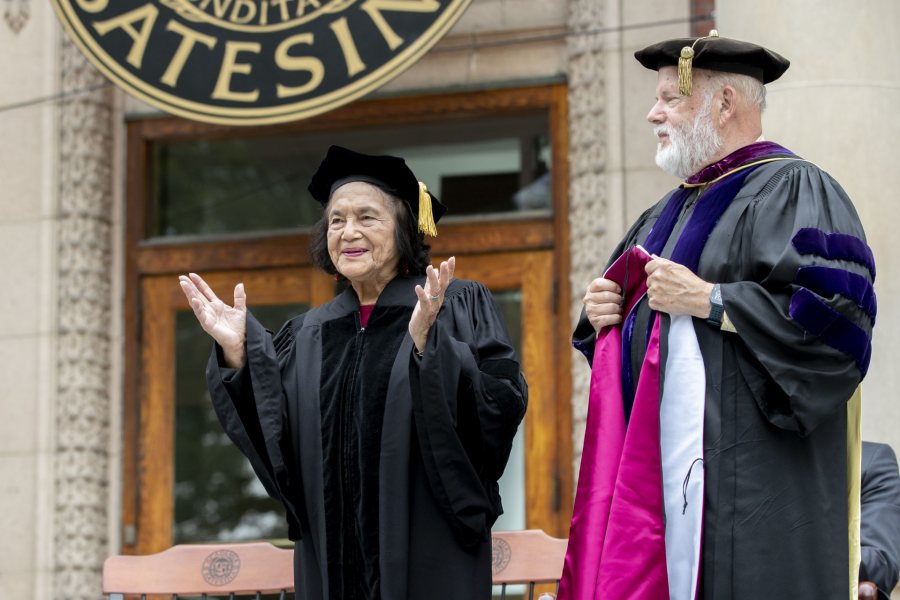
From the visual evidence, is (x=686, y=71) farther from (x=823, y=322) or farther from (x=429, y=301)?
(x=429, y=301)

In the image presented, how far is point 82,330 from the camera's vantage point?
26.9 feet

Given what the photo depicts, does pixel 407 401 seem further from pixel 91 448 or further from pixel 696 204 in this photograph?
pixel 91 448

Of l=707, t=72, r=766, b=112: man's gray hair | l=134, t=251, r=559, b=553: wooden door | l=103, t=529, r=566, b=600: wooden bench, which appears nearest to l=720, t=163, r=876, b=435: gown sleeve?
l=707, t=72, r=766, b=112: man's gray hair

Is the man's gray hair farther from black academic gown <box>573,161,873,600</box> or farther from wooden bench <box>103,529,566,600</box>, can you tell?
wooden bench <box>103,529,566,600</box>

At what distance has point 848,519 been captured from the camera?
13.5ft

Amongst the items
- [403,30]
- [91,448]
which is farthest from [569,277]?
[91,448]

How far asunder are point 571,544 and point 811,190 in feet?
3.87

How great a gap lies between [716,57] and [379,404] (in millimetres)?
1450

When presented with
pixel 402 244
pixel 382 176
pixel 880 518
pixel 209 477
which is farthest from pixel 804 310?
pixel 209 477

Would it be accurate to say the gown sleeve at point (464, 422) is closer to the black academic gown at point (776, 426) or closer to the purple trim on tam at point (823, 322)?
the black academic gown at point (776, 426)

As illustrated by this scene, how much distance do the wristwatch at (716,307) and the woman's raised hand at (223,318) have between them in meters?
1.50

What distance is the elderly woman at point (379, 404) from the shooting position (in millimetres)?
4570

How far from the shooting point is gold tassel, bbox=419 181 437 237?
4.96 m

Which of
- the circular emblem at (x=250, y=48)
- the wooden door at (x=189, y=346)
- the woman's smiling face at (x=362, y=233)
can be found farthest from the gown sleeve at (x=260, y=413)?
the wooden door at (x=189, y=346)
